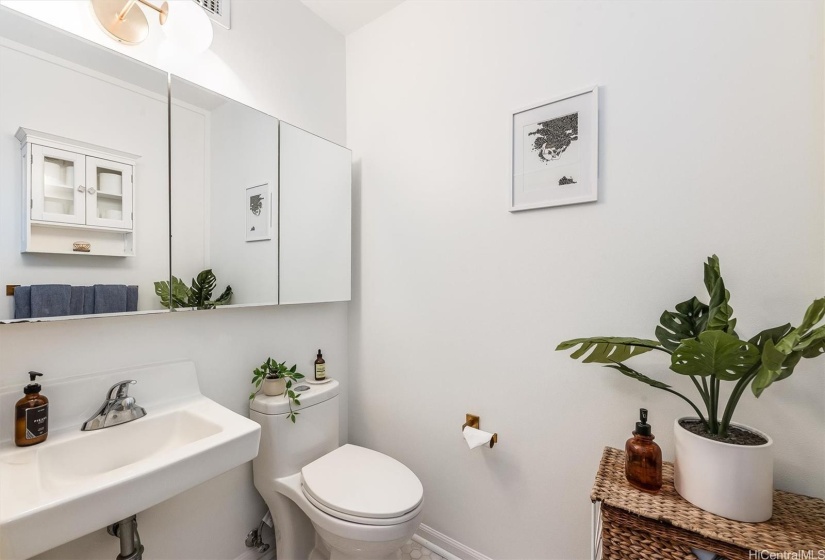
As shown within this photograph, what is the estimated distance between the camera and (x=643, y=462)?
96cm

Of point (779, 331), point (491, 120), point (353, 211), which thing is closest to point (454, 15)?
point (491, 120)

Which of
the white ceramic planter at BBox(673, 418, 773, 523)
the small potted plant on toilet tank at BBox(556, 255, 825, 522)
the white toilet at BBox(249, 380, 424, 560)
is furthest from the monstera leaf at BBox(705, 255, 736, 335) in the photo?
the white toilet at BBox(249, 380, 424, 560)

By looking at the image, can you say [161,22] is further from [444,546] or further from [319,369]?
[444,546]

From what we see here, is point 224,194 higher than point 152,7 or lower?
lower

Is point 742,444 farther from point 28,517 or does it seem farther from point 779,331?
point 28,517

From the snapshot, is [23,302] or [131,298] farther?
[131,298]

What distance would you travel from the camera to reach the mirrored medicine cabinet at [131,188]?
96cm

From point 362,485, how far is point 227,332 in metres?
0.80

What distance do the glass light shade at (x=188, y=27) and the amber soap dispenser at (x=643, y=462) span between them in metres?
1.89

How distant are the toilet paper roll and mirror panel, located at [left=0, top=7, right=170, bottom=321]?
4.02 feet

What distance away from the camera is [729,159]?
1030 mm

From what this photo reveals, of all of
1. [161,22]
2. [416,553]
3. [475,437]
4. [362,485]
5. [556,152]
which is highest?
[161,22]

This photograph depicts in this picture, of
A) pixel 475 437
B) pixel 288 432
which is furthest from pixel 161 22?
pixel 475 437

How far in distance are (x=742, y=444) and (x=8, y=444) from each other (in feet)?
6.21
